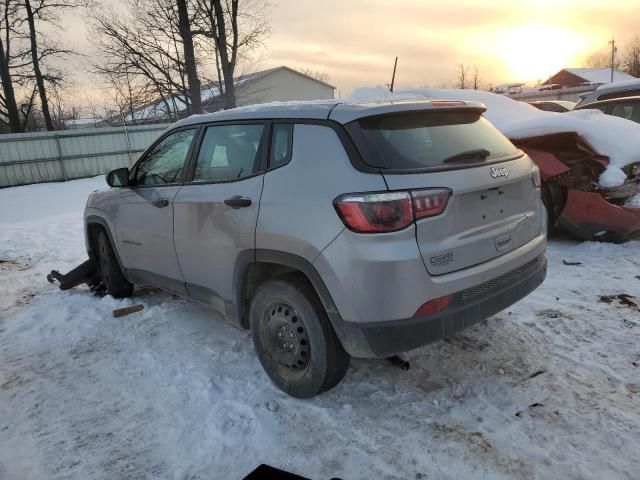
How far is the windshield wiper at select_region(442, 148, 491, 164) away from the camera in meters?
2.76

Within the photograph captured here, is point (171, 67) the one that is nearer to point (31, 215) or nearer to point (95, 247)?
point (31, 215)

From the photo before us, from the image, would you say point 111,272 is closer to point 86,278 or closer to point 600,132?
point 86,278

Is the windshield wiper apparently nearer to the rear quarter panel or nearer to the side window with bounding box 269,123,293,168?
the rear quarter panel

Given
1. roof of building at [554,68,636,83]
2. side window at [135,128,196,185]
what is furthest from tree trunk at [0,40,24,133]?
roof of building at [554,68,636,83]

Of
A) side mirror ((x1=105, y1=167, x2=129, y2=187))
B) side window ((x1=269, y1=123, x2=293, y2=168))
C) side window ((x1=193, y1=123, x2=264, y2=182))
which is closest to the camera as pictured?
side window ((x1=269, y1=123, x2=293, y2=168))

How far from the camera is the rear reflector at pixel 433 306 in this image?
8.25ft

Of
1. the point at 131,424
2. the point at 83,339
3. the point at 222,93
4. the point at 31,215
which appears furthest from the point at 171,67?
the point at 131,424

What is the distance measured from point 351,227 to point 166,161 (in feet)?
7.36

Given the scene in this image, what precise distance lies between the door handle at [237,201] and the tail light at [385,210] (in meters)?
0.80

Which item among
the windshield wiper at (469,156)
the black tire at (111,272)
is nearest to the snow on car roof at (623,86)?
the windshield wiper at (469,156)

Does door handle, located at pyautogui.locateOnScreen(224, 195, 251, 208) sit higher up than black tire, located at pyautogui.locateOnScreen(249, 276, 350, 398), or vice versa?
door handle, located at pyautogui.locateOnScreen(224, 195, 251, 208)

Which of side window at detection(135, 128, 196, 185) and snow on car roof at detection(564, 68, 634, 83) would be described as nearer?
side window at detection(135, 128, 196, 185)

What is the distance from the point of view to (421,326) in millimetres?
2529

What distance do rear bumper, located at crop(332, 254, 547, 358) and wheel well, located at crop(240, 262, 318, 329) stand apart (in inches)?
18.5
